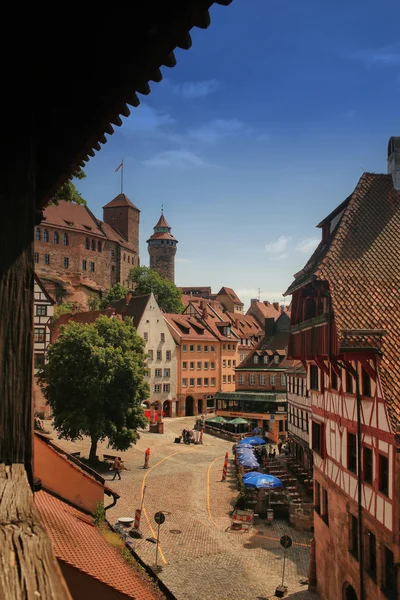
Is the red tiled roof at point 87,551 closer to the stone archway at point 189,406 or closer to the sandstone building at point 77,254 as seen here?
the stone archway at point 189,406

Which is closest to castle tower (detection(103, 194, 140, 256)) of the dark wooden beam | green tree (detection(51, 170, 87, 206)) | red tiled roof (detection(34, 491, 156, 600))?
green tree (detection(51, 170, 87, 206))

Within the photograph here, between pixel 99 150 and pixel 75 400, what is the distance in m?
30.1

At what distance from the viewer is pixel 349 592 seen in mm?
15883

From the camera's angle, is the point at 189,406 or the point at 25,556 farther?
the point at 189,406

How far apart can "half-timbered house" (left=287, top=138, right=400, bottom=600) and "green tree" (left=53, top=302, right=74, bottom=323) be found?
165 ft

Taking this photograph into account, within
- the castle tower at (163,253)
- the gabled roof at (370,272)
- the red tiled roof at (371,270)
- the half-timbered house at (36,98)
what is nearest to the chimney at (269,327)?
the gabled roof at (370,272)

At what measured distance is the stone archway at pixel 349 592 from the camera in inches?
615

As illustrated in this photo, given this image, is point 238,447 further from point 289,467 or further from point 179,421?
point 179,421

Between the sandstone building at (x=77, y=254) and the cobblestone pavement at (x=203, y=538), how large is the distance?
52.4 m

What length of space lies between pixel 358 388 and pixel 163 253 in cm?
A: 10905

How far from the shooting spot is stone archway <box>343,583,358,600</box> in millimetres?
15633

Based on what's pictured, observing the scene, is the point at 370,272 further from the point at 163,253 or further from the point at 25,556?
the point at 163,253

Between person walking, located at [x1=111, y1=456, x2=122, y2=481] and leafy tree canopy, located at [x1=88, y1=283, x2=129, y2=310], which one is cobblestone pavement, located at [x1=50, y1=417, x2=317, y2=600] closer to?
person walking, located at [x1=111, y1=456, x2=122, y2=481]

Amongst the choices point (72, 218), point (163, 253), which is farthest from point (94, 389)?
point (163, 253)
